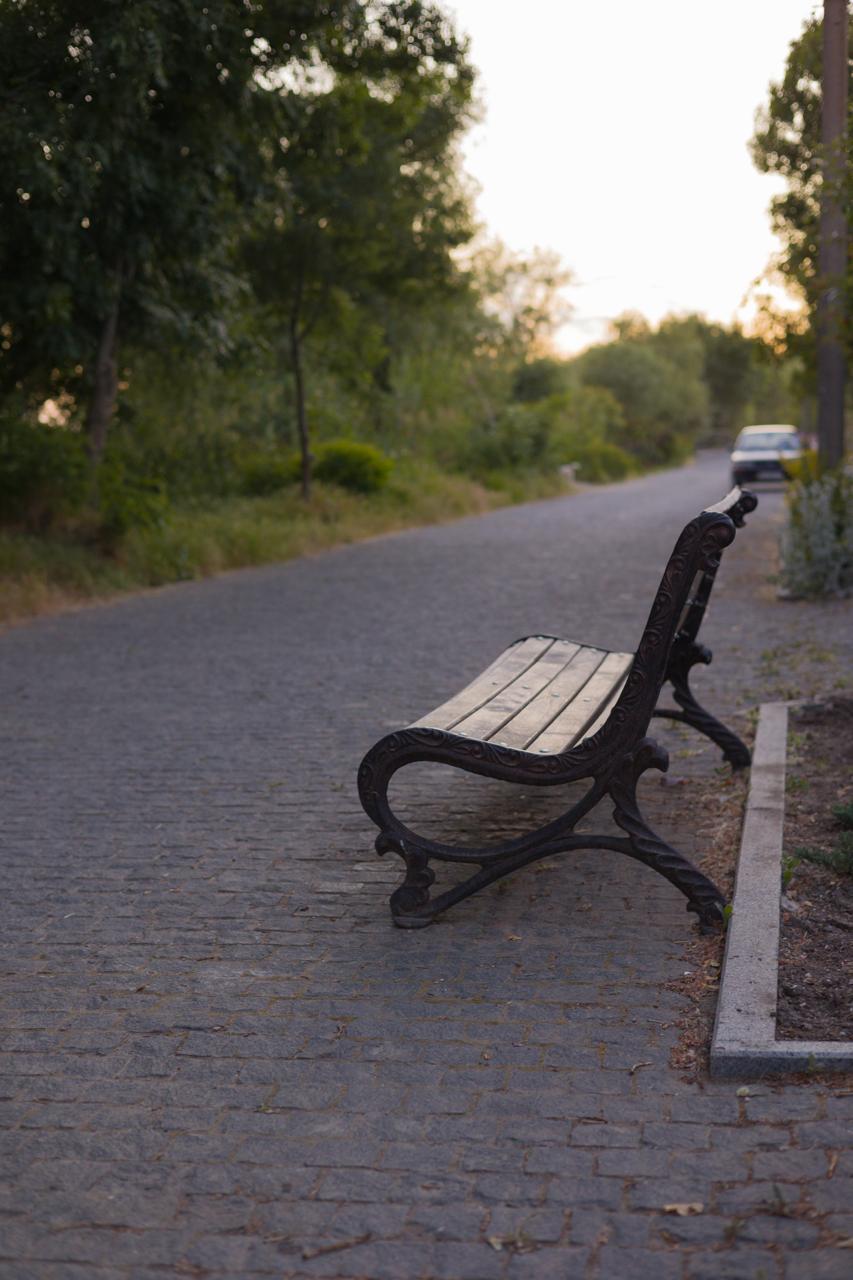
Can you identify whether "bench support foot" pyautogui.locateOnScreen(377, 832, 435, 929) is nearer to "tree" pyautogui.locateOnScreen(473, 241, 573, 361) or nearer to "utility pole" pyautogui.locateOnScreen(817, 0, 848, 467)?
"utility pole" pyautogui.locateOnScreen(817, 0, 848, 467)

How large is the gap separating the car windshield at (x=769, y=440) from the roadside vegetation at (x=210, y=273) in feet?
34.3

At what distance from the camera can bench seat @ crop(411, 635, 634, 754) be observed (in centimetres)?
477

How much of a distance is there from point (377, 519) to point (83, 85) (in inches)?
491

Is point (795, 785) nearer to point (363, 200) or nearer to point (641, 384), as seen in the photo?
point (363, 200)

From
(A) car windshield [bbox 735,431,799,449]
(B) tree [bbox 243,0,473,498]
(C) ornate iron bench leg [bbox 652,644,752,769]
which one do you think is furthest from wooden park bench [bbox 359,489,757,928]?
(A) car windshield [bbox 735,431,799,449]

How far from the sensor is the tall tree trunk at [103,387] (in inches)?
647

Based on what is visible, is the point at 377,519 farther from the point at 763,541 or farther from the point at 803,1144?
the point at 803,1144

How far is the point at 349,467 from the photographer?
27281 millimetres

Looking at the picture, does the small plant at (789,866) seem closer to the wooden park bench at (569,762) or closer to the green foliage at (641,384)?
the wooden park bench at (569,762)

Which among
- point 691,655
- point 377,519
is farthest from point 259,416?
point 691,655

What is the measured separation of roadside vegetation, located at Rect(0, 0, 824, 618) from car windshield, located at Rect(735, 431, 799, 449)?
10.5 m

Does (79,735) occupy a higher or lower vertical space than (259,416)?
lower

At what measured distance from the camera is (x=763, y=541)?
71.5 ft

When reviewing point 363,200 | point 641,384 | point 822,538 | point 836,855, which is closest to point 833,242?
point 822,538
